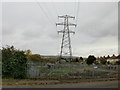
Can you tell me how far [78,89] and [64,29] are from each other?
2397 centimetres

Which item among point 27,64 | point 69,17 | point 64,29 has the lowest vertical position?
point 27,64

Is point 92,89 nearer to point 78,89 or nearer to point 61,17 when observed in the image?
point 78,89

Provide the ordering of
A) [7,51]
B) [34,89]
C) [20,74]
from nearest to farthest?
[34,89], [20,74], [7,51]

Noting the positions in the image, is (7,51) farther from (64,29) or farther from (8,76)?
(64,29)

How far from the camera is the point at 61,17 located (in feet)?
124

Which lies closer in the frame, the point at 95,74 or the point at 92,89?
the point at 92,89

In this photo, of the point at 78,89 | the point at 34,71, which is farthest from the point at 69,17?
the point at 78,89

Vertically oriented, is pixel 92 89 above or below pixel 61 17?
below

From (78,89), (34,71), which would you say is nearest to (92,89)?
(78,89)

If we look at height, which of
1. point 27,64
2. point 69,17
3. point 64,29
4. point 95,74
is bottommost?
point 95,74

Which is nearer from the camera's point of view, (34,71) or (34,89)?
(34,89)

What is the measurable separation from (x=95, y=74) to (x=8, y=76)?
34.1ft

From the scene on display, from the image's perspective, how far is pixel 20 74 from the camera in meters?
20.3

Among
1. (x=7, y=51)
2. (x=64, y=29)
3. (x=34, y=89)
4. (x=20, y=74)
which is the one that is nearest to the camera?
(x=34, y=89)
